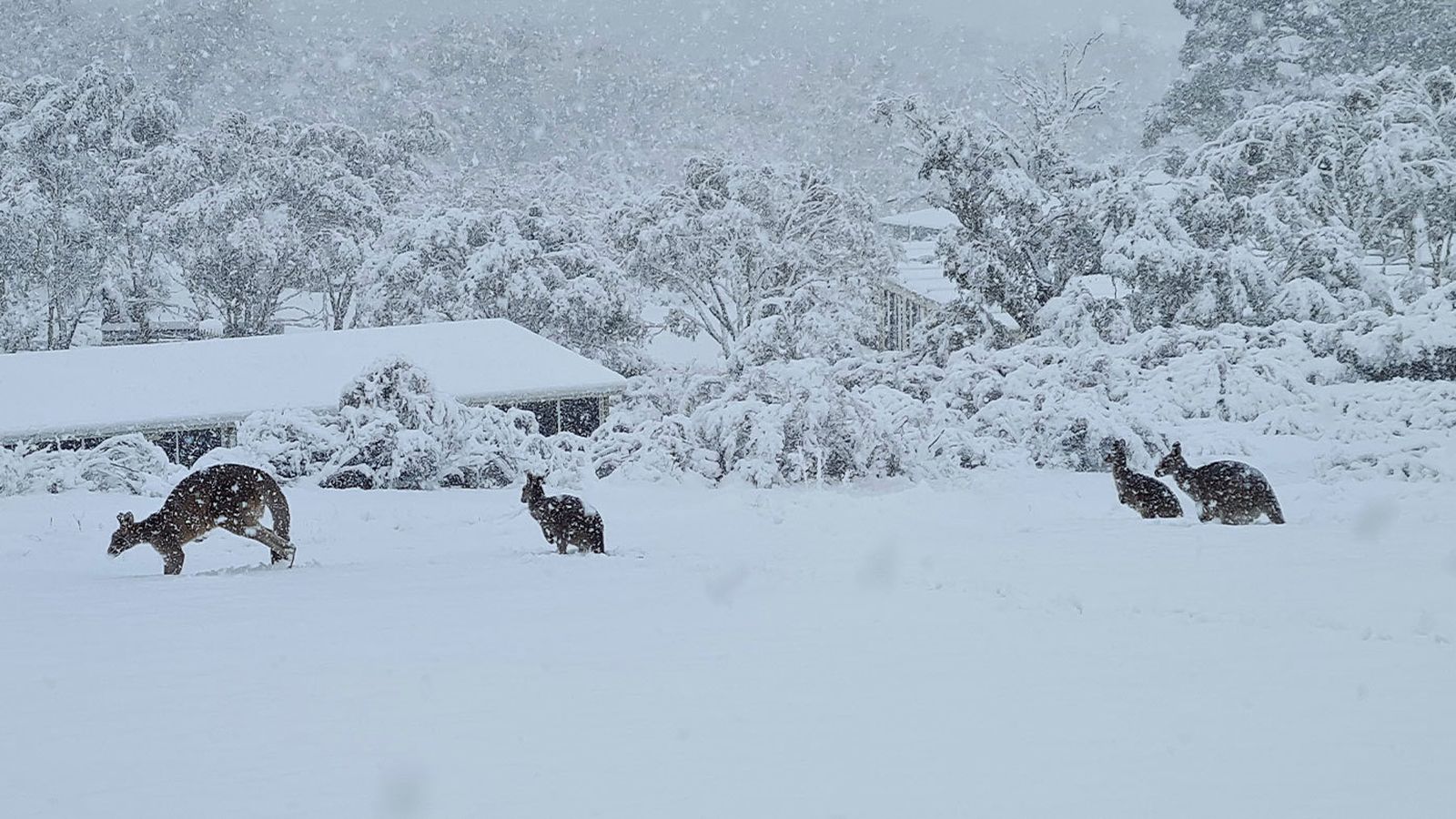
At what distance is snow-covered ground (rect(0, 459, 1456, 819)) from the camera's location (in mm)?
3721

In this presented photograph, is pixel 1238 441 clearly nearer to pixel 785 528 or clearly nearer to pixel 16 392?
pixel 785 528

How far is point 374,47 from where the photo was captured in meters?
64.8

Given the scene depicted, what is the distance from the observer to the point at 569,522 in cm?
948

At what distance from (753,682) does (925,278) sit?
3624 cm

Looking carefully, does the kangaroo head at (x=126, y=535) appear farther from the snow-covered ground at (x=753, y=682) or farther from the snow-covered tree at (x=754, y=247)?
the snow-covered tree at (x=754, y=247)

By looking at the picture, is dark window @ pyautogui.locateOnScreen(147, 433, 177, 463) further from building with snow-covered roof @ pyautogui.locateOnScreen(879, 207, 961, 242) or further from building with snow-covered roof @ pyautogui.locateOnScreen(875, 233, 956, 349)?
building with snow-covered roof @ pyautogui.locateOnScreen(879, 207, 961, 242)

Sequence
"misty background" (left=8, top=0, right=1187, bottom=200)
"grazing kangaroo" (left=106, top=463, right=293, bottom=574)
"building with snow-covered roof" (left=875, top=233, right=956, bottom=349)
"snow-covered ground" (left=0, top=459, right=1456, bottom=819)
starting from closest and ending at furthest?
"snow-covered ground" (left=0, top=459, right=1456, bottom=819), "grazing kangaroo" (left=106, top=463, right=293, bottom=574), "building with snow-covered roof" (left=875, top=233, right=956, bottom=349), "misty background" (left=8, top=0, right=1187, bottom=200)

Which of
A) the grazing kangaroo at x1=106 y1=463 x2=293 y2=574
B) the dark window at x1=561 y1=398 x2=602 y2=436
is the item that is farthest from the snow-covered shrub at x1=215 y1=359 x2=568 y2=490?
the grazing kangaroo at x1=106 y1=463 x2=293 y2=574

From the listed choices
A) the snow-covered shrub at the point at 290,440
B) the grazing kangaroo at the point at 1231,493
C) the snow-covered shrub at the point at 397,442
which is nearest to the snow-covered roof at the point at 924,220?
the snow-covered shrub at the point at 397,442

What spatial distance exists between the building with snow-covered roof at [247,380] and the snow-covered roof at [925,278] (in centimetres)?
1298

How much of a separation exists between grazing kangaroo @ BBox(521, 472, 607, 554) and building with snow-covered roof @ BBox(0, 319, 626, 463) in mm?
12581

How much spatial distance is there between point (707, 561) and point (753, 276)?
26.8 metres

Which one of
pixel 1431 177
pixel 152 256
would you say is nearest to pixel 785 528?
pixel 1431 177

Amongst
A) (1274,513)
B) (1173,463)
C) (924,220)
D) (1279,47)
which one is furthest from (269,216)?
(1274,513)
